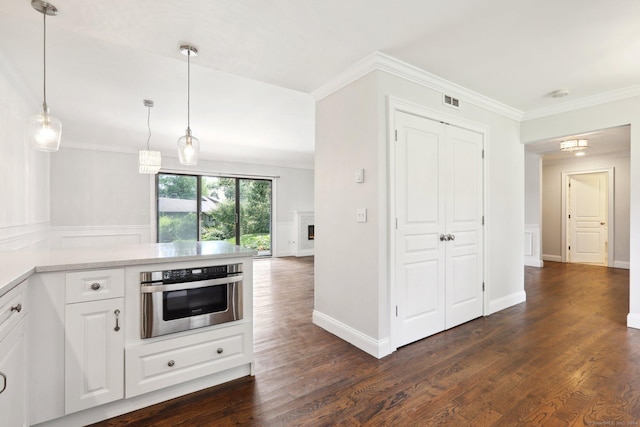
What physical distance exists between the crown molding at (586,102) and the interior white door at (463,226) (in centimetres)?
109

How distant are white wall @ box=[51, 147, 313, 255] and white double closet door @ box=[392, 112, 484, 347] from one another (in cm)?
558

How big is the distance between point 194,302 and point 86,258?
26.5 inches

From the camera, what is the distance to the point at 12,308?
1.38 meters

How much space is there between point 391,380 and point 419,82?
8.24ft

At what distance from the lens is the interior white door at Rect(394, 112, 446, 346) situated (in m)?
2.75

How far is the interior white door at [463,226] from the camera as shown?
3172mm

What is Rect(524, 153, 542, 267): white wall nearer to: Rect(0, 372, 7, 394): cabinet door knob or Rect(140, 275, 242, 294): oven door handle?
Rect(140, 275, 242, 294): oven door handle

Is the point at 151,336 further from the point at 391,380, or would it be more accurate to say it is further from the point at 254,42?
the point at 254,42

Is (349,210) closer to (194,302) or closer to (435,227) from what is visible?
(435,227)

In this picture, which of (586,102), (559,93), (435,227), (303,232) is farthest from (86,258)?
(303,232)

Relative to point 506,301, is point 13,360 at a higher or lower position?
higher

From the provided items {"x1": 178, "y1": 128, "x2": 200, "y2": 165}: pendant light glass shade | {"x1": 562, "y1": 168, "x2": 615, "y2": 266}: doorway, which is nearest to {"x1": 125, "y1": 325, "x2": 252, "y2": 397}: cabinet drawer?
{"x1": 178, "y1": 128, "x2": 200, "y2": 165}: pendant light glass shade

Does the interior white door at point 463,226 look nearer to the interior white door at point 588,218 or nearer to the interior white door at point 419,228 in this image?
the interior white door at point 419,228

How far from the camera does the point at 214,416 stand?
1.83 m
